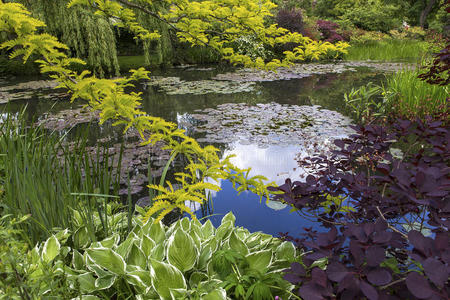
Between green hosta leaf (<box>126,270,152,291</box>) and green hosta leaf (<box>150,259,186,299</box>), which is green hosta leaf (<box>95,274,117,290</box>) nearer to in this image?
green hosta leaf (<box>126,270,152,291</box>)

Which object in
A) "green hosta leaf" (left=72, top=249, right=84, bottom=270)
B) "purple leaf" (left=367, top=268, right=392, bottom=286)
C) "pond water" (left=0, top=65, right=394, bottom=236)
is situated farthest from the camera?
"pond water" (left=0, top=65, right=394, bottom=236)

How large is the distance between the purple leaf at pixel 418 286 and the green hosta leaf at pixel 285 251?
2.88 ft

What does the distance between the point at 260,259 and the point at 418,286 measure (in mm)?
822

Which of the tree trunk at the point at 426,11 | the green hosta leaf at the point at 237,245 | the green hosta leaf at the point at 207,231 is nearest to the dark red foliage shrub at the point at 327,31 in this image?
the tree trunk at the point at 426,11

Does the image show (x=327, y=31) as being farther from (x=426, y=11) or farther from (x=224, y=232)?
(x=224, y=232)

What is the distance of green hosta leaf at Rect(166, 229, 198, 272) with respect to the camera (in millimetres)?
1440

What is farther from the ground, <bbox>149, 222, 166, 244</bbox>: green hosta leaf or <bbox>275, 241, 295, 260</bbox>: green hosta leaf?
<bbox>149, 222, 166, 244</bbox>: green hosta leaf

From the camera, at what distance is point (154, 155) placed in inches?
150

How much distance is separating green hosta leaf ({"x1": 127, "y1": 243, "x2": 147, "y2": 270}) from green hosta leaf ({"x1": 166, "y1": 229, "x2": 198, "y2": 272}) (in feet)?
0.49

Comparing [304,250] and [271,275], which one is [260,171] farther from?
[271,275]

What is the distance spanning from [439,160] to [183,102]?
5613 mm

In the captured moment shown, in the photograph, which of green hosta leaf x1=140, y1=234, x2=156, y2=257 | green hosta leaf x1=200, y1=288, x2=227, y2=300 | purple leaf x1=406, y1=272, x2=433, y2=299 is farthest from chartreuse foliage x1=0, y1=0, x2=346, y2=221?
purple leaf x1=406, y1=272, x2=433, y2=299

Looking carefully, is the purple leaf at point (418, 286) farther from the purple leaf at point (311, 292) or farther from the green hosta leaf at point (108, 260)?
the green hosta leaf at point (108, 260)

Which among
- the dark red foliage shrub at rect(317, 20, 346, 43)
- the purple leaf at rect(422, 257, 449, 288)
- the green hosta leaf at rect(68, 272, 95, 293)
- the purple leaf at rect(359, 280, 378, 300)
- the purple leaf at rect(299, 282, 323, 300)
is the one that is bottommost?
the green hosta leaf at rect(68, 272, 95, 293)
